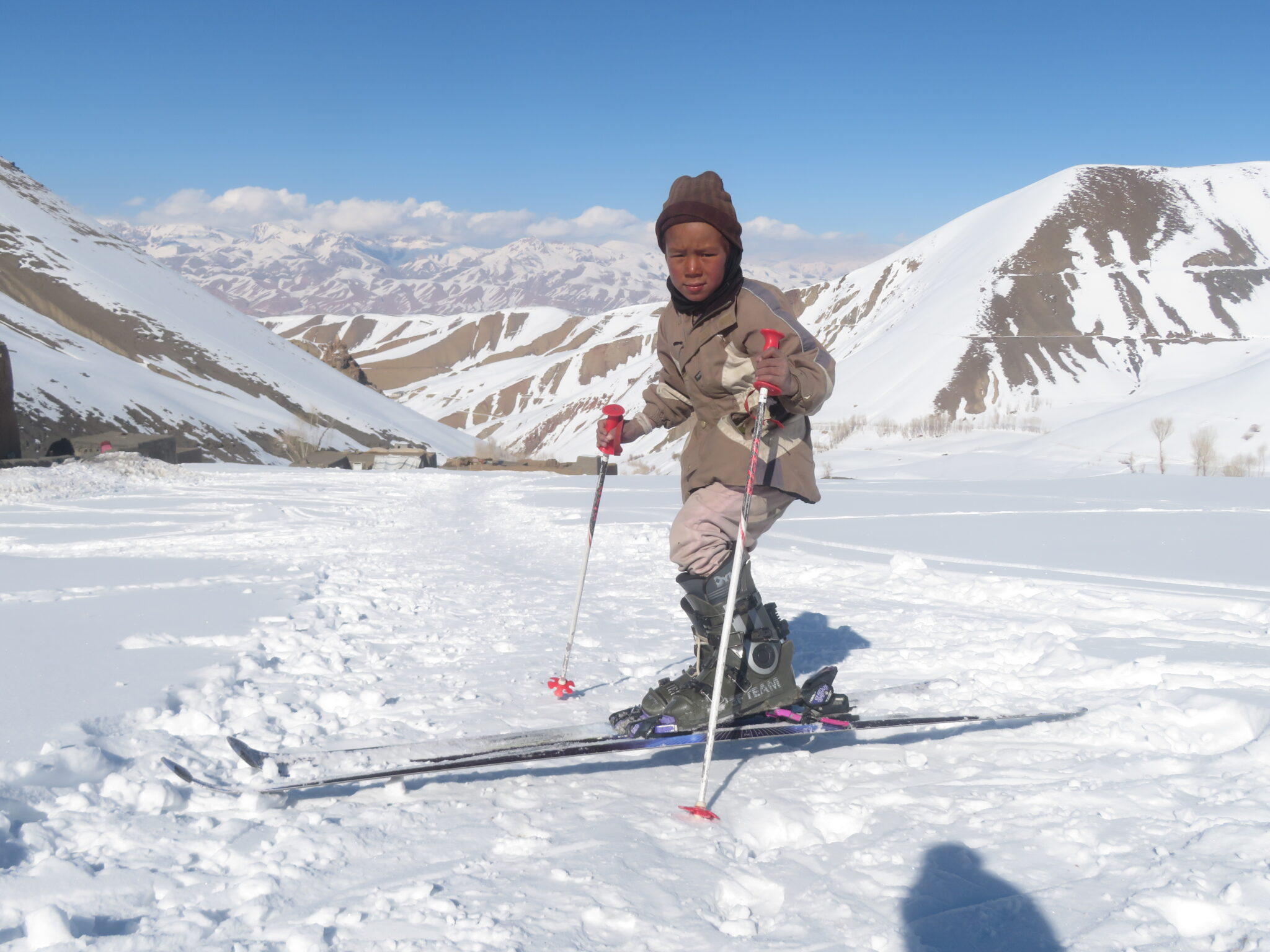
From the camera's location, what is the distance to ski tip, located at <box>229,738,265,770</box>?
3125 mm

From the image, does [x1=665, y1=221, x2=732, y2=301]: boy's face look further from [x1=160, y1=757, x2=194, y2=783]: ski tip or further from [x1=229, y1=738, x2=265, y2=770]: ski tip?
[x1=160, y1=757, x2=194, y2=783]: ski tip

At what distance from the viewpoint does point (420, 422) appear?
9750cm

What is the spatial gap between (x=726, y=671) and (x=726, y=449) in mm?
1047

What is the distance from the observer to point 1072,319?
118 meters

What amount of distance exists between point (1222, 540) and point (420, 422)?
94189 millimetres

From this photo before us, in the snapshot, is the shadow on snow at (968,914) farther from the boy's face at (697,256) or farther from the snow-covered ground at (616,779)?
the boy's face at (697,256)

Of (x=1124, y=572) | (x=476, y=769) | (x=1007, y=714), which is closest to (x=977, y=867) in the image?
(x=1007, y=714)

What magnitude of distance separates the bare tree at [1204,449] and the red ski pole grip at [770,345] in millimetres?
41896

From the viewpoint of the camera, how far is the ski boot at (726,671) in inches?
146

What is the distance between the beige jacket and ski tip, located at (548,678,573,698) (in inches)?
50.8

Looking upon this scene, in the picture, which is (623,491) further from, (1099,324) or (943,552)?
(1099,324)

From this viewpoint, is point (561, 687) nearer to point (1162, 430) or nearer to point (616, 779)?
point (616, 779)

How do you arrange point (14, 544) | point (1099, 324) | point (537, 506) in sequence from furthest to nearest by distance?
1. point (1099, 324)
2. point (537, 506)
3. point (14, 544)

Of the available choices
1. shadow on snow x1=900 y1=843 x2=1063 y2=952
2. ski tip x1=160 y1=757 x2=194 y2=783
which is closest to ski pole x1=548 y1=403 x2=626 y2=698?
ski tip x1=160 y1=757 x2=194 y2=783
